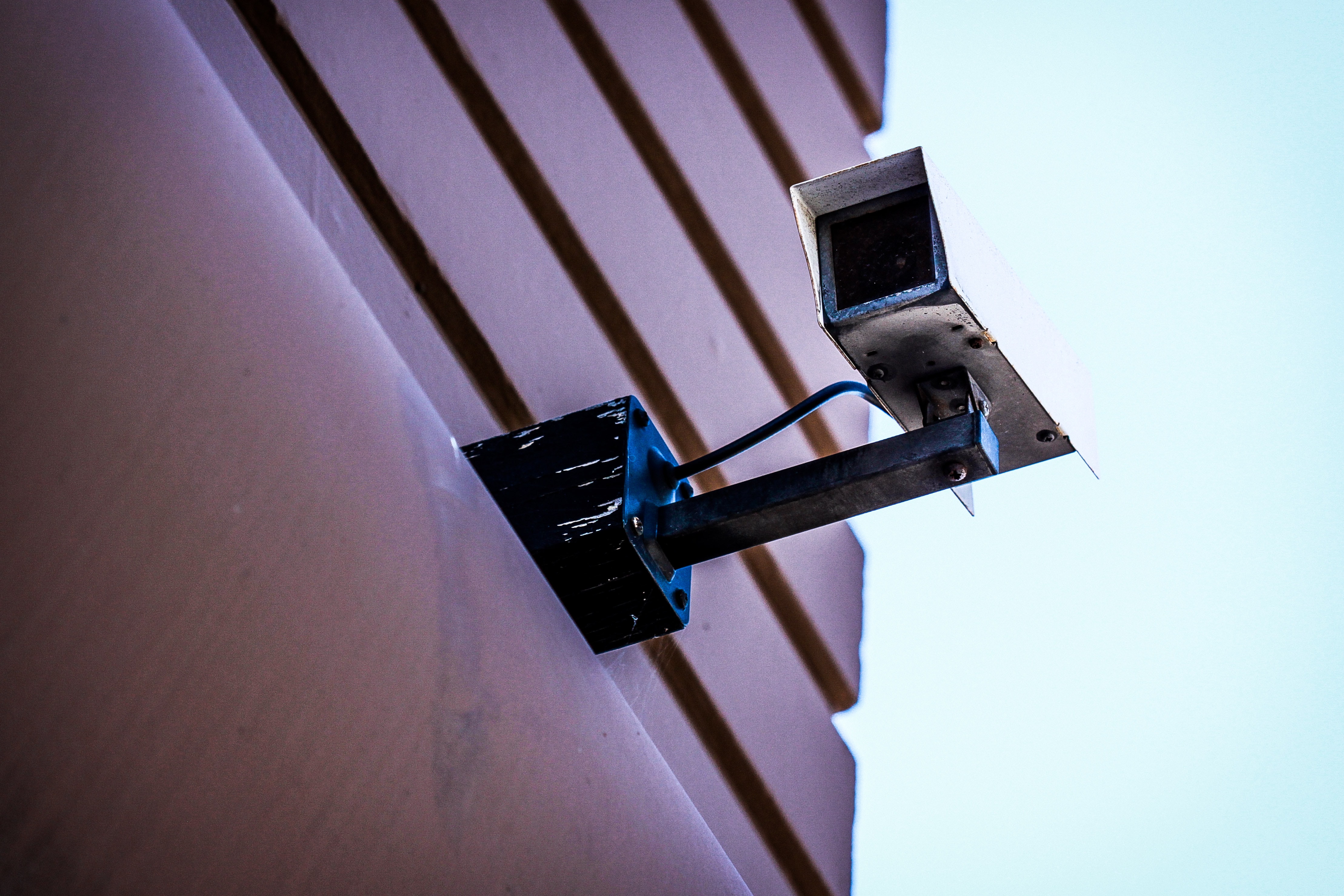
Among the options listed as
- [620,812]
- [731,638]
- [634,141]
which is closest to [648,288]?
[634,141]

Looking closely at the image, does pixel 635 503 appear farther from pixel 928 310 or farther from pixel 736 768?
pixel 736 768

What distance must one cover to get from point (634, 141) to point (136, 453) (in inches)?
59.0

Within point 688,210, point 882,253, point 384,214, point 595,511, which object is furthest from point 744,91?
point 595,511

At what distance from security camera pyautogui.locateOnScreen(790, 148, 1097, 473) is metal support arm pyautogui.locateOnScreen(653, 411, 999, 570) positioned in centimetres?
5

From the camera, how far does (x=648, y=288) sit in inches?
83.7

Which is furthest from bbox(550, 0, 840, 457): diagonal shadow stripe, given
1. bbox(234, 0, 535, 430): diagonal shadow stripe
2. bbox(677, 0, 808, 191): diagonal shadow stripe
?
bbox(234, 0, 535, 430): diagonal shadow stripe

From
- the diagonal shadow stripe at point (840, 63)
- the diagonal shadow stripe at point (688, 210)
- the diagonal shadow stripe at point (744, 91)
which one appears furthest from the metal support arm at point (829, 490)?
the diagonal shadow stripe at point (840, 63)

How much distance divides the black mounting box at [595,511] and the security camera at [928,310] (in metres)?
0.26

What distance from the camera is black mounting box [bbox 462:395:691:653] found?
1453 millimetres

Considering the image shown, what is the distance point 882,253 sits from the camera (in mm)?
1425

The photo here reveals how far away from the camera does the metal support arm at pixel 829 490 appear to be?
4.43 feet

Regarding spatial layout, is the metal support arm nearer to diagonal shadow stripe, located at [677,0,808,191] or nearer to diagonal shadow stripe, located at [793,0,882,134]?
diagonal shadow stripe, located at [677,0,808,191]

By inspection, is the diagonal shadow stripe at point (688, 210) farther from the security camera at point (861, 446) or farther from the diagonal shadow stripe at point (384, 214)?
the security camera at point (861, 446)

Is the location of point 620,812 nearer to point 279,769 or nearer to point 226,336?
point 279,769
